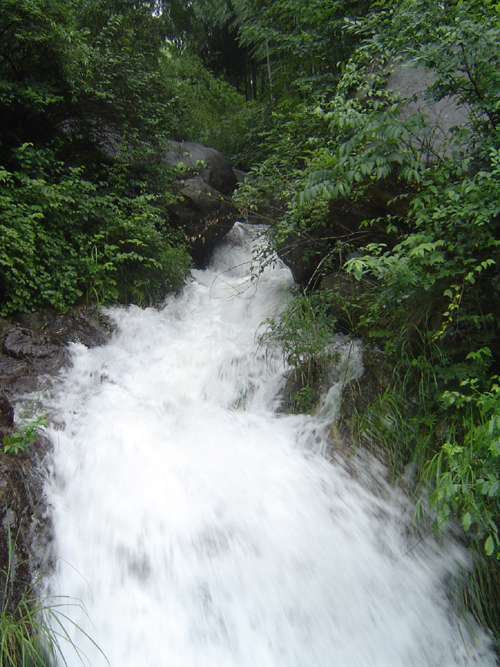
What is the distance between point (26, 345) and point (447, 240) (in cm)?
403

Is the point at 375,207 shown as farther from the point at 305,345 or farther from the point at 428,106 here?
the point at 305,345

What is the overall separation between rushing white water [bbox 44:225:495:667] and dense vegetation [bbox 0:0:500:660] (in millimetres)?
373

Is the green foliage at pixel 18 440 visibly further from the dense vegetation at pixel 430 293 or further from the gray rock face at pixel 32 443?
the dense vegetation at pixel 430 293

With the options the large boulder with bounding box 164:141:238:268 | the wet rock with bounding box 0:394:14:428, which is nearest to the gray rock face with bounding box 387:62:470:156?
the large boulder with bounding box 164:141:238:268

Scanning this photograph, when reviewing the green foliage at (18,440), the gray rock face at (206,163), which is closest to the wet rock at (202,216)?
the gray rock face at (206,163)

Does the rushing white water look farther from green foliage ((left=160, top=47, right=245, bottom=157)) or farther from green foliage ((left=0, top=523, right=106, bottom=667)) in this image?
green foliage ((left=160, top=47, right=245, bottom=157))

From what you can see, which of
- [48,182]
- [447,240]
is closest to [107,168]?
[48,182]

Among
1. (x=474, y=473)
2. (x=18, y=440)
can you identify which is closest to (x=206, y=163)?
(x=18, y=440)

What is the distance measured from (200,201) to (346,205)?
3.33 metres

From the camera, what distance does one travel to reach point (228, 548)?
3072mm

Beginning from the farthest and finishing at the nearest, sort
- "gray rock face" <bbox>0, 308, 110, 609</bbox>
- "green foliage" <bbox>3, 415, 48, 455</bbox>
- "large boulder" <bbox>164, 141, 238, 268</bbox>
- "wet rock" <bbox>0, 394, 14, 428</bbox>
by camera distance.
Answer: "large boulder" <bbox>164, 141, 238, 268</bbox> < "wet rock" <bbox>0, 394, 14, 428</bbox> < "green foliage" <bbox>3, 415, 48, 455</bbox> < "gray rock face" <bbox>0, 308, 110, 609</bbox>

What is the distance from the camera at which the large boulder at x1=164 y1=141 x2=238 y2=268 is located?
7.51 metres

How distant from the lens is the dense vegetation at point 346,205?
10.2 ft

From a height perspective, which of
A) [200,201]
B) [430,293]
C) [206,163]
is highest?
[206,163]
